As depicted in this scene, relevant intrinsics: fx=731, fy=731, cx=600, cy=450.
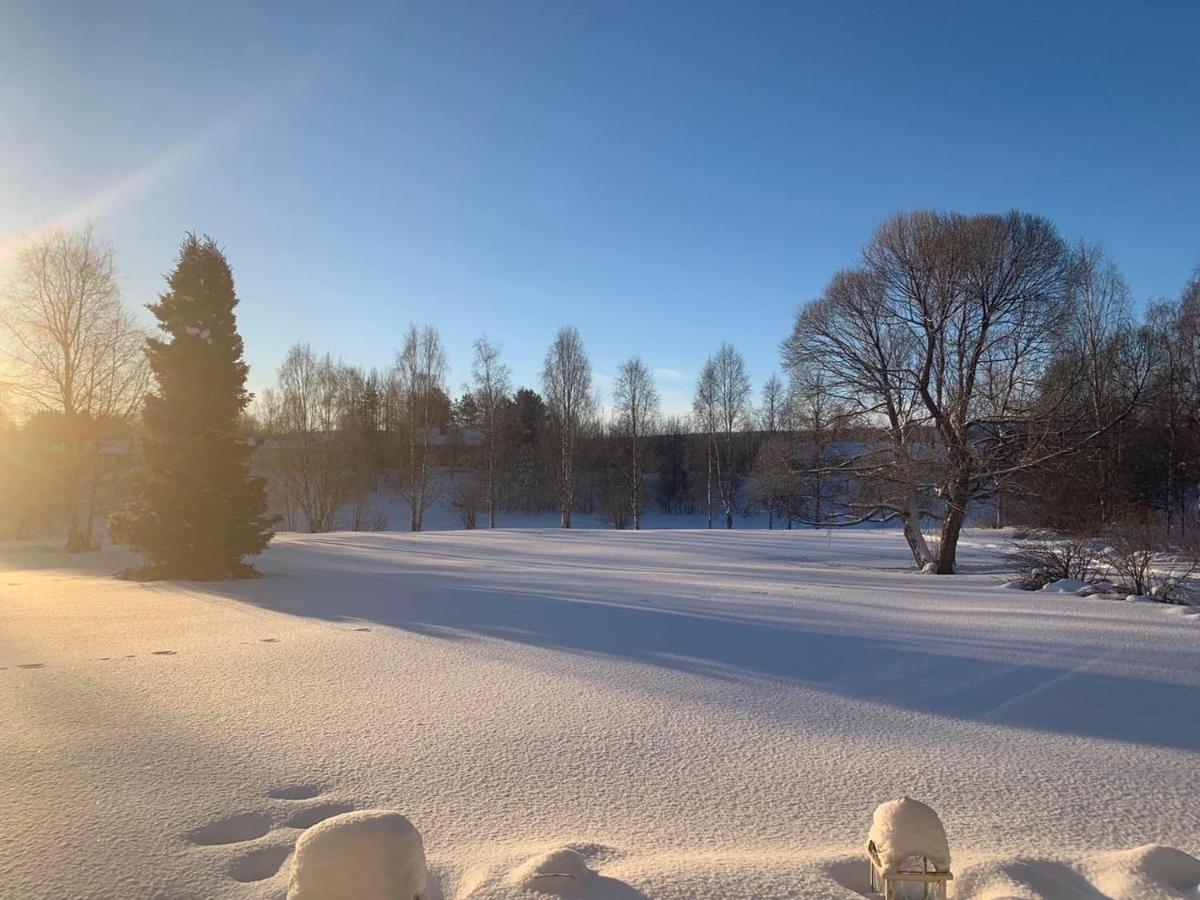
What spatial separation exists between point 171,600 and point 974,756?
1143 cm

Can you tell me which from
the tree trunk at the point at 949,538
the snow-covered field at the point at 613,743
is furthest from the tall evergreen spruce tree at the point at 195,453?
the tree trunk at the point at 949,538

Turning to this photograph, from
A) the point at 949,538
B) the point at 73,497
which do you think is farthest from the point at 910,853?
the point at 73,497

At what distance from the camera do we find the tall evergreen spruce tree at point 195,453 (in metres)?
14.4

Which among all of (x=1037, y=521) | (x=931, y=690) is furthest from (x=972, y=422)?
(x=931, y=690)

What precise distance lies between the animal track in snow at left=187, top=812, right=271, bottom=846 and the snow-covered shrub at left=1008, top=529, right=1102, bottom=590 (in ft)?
43.6

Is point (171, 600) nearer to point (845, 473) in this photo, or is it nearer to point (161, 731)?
point (161, 731)

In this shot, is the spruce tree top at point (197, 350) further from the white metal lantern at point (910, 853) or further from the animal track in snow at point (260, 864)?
the white metal lantern at point (910, 853)

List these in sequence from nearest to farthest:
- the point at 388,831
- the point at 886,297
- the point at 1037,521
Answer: the point at 388,831 → the point at 1037,521 → the point at 886,297

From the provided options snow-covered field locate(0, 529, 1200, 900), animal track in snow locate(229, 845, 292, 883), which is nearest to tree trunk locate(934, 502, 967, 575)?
snow-covered field locate(0, 529, 1200, 900)

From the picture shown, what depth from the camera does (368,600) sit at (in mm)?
11266

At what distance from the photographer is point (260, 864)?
9.72 ft

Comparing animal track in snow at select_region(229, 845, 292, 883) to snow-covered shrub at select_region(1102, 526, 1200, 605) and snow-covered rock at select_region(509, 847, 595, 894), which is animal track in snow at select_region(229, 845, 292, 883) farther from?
snow-covered shrub at select_region(1102, 526, 1200, 605)

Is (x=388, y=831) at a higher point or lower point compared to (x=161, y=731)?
higher

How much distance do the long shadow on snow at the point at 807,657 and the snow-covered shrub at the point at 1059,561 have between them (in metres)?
6.81
